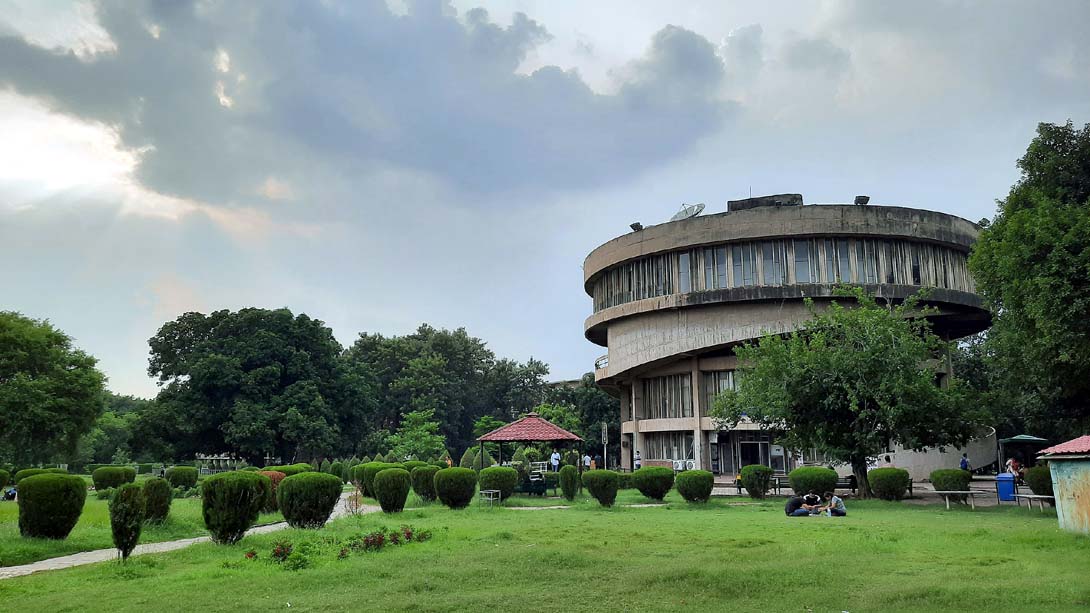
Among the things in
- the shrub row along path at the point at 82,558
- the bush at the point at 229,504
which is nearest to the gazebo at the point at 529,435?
the shrub row along path at the point at 82,558

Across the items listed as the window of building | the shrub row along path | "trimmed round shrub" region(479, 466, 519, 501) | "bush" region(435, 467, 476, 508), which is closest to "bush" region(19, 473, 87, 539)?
the shrub row along path

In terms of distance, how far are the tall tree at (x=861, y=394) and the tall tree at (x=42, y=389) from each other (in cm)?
3165

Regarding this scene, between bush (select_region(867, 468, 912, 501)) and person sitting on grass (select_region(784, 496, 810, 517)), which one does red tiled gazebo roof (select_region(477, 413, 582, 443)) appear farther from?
person sitting on grass (select_region(784, 496, 810, 517))

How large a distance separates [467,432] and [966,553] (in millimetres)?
63593

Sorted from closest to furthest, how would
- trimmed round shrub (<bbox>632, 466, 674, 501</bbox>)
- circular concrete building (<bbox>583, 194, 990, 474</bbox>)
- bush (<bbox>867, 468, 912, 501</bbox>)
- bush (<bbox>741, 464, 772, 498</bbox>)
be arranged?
1. bush (<bbox>867, 468, 912, 501</bbox>)
2. trimmed round shrub (<bbox>632, 466, 674, 501</bbox>)
3. bush (<bbox>741, 464, 772, 498</bbox>)
4. circular concrete building (<bbox>583, 194, 990, 474</bbox>)

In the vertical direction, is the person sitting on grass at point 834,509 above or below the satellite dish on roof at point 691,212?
below

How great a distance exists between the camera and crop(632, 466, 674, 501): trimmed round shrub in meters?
24.8

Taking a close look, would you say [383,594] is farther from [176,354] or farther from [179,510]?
[176,354]

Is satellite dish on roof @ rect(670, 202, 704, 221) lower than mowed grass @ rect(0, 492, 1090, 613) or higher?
higher

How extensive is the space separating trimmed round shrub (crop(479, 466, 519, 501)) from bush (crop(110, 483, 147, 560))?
39.8 ft

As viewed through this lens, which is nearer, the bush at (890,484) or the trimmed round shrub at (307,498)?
the trimmed round shrub at (307,498)

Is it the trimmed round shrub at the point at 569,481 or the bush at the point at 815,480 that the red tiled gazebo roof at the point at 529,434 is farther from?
the bush at the point at 815,480

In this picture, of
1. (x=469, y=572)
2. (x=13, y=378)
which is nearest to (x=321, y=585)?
(x=469, y=572)

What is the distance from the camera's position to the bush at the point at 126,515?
11375 mm
